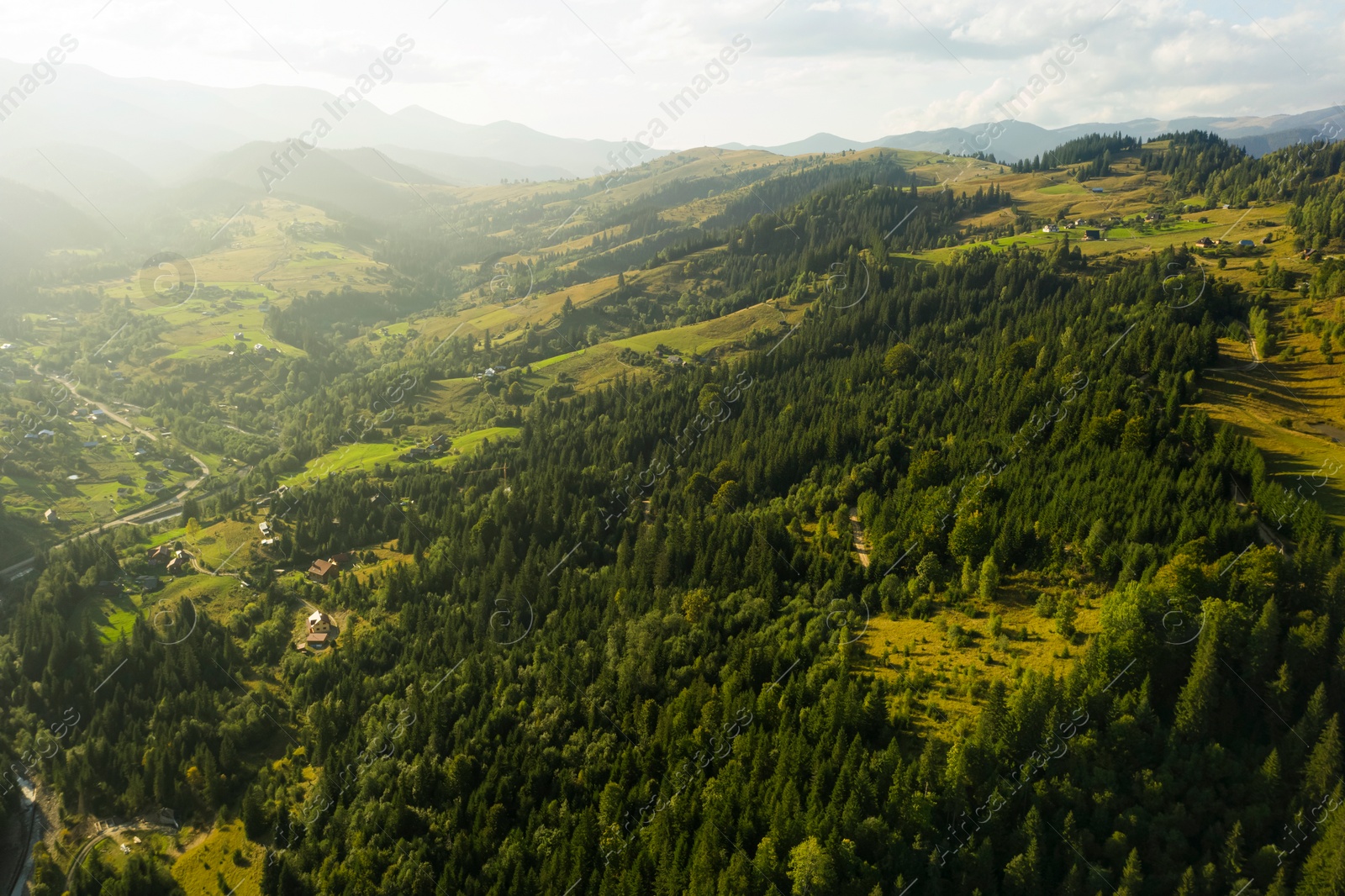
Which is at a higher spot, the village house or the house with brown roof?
the house with brown roof

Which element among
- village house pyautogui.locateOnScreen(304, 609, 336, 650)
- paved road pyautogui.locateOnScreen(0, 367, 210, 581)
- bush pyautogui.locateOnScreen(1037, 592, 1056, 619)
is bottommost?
village house pyautogui.locateOnScreen(304, 609, 336, 650)

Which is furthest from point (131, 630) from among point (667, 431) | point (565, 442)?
point (667, 431)

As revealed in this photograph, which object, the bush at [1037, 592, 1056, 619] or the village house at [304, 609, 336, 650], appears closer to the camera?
the bush at [1037, 592, 1056, 619]

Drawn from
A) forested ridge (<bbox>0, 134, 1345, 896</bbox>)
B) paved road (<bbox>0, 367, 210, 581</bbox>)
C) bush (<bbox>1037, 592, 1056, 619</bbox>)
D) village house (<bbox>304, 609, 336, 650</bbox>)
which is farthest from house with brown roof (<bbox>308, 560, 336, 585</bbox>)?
bush (<bbox>1037, 592, 1056, 619</bbox>)

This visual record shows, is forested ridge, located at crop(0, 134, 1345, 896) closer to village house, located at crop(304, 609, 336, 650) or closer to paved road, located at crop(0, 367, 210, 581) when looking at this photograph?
village house, located at crop(304, 609, 336, 650)

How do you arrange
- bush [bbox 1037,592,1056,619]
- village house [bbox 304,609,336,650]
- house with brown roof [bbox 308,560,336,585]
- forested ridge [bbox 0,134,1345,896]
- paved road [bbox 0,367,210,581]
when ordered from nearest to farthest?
forested ridge [bbox 0,134,1345,896], bush [bbox 1037,592,1056,619], village house [bbox 304,609,336,650], house with brown roof [bbox 308,560,336,585], paved road [bbox 0,367,210,581]

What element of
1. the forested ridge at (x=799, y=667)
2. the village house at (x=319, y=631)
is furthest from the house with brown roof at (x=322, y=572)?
the village house at (x=319, y=631)

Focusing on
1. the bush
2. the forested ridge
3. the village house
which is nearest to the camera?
the forested ridge
